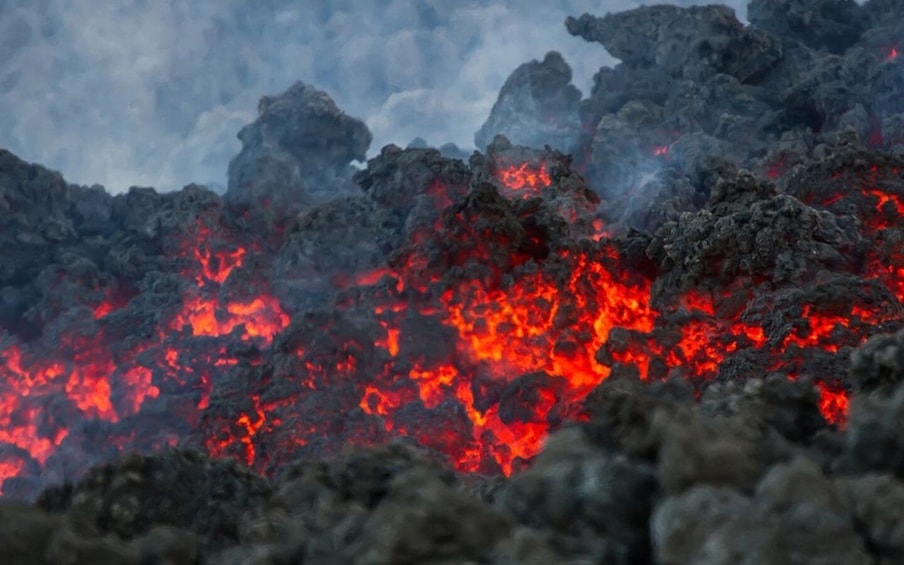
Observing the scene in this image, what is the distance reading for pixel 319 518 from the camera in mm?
3998

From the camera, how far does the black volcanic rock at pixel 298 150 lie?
1329 inches

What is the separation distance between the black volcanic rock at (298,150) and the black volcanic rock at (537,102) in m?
9.48

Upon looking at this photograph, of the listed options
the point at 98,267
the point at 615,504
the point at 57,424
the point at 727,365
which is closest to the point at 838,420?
the point at 727,365

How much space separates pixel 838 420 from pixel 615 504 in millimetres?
9869

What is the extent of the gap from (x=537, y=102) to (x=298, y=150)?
1545 cm

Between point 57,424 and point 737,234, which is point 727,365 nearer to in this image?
point 737,234

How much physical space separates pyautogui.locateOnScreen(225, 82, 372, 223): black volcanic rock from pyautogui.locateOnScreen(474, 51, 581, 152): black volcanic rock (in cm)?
948

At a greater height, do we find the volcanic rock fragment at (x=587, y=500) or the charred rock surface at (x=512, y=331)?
the charred rock surface at (x=512, y=331)

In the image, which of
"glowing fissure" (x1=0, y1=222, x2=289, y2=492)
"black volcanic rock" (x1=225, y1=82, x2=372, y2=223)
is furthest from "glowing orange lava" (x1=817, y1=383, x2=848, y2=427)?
"black volcanic rock" (x1=225, y1=82, x2=372, y2=223)

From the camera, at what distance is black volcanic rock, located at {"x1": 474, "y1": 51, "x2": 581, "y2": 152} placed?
44594 millimetres

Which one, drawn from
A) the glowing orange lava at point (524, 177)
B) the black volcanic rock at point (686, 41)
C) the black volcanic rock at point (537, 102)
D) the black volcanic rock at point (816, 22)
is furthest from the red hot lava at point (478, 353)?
the black volcanic rock at point (816, 22)

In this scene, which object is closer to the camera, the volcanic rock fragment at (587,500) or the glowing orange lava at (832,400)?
the volcanic rock fragment at (587,500)

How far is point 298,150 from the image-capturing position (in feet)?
131

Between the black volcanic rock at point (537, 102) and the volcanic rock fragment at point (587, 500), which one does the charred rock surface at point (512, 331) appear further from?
the black volcanic rock at point (537, 102)
